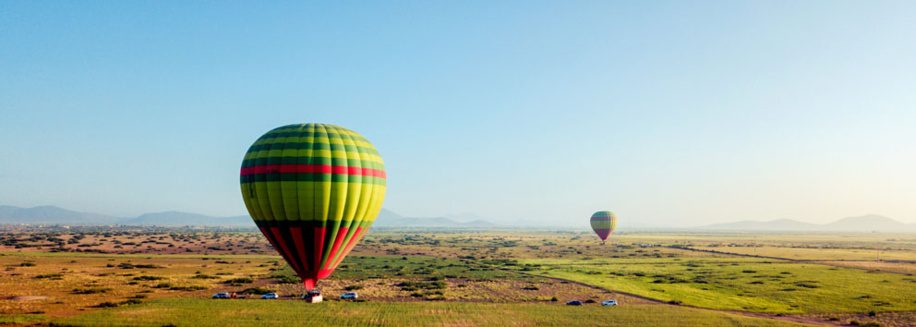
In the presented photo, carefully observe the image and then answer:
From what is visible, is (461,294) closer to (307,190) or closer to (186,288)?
(307,190)

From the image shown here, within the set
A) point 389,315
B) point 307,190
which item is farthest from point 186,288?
point 307,190

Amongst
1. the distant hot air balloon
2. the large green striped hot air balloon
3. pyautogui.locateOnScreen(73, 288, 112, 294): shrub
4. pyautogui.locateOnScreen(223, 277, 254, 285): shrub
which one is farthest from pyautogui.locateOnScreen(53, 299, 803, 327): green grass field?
the distant hot air balloon

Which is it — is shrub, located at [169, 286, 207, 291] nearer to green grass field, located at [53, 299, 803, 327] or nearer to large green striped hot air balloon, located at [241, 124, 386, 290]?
green grass field, located at [53, 299, 803, 327]

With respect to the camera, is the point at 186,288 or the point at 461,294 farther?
the point at 186,288

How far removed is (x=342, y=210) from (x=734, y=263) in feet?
310

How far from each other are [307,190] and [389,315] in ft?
59.4

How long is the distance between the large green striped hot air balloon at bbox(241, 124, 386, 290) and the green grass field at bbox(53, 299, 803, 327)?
10.6 meters

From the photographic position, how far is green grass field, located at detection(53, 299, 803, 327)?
4434 centimetres

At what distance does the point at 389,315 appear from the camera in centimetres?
4762

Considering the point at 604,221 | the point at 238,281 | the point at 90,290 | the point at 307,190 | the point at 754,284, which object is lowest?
the point at 238,281

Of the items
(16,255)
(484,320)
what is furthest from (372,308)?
(16,255)

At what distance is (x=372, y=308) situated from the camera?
5109 centimetres

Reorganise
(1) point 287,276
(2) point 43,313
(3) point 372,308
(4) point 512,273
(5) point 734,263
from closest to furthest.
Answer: (2) point 43,313, (3) point 372,308, (1) point 287,276, (4) point 512,273, (5) point 734,263

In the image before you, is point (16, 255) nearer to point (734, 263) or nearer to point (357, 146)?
point (357, 146)
